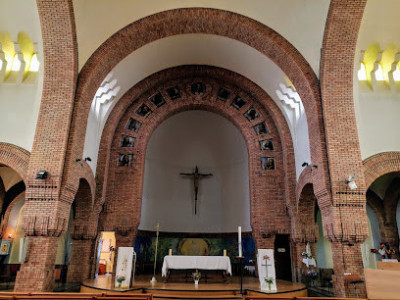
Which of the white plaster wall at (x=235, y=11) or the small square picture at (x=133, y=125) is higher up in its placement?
the white plaster wall at (x=235, y=11)

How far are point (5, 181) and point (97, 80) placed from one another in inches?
226

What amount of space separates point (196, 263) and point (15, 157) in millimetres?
6235

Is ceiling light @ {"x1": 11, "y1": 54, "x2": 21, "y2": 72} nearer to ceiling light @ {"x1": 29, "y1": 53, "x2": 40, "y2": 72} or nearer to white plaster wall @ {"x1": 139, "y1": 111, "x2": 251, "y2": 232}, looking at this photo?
ceiling light @ {"x1": 29, "y1": 53, "x2": 40, "y2": 72}

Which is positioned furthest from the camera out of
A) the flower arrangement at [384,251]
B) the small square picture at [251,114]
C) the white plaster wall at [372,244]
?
the small square picture at [251,114]

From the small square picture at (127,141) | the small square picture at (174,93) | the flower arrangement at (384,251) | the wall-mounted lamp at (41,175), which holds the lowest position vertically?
the flower arrangement at (384,251)

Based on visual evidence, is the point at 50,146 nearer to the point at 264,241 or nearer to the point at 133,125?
the point at 133,125

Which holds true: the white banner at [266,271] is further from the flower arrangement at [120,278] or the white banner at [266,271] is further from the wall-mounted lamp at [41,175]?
the wall-mounted lamp at [41,175]

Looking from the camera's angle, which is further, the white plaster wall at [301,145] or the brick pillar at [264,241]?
the brick pillar at [264,241]

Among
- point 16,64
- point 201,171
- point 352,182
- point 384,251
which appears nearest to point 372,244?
point 384,251

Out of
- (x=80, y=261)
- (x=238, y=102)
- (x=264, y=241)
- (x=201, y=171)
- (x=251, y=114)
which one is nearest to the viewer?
(x=80, y=261)

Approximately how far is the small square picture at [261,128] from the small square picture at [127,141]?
523 cm

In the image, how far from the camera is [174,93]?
13625 millimetres

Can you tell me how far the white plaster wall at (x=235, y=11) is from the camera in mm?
8609

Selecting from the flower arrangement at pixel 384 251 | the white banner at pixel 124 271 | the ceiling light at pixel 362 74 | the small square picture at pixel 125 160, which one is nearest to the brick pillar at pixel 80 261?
the white banner at pixel 124 271
